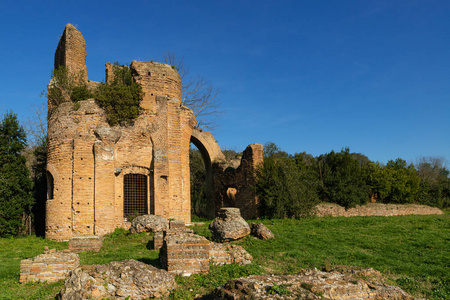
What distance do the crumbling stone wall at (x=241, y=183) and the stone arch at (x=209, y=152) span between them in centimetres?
37

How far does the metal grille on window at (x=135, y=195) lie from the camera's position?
48.6 ft

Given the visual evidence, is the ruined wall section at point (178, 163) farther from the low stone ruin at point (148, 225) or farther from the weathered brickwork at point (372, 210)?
the weathered brickwork at point (372, 210)

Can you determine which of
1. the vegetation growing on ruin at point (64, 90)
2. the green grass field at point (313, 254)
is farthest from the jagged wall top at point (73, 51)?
the green grass field at point (313, 254)

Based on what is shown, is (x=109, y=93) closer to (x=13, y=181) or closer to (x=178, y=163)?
(x=178, y=163)

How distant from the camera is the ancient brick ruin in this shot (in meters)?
13.6

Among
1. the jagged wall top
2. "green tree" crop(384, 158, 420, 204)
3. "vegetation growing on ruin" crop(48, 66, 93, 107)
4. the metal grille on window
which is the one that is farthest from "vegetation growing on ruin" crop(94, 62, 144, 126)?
"green tree" crop(384, 158, 420, 204)

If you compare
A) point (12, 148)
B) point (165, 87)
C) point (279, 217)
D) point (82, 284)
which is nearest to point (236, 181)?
point (279, 217)

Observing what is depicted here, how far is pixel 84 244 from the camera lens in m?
9.91

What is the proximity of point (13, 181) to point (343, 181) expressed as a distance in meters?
17.8

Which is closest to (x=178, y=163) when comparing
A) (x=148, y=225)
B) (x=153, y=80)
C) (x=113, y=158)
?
(x=113, y=158)

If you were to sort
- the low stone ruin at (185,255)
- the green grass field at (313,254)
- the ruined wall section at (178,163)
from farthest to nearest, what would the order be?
1. the ruined wall section at (178,163)
2. the low stone ruin at (185,255)
3. the green grass field at (313,254)

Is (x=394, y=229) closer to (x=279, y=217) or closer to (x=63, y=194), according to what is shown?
(x=279, y=217)

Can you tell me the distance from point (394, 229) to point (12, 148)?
16513 mm

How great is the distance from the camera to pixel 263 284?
15.2 feet
